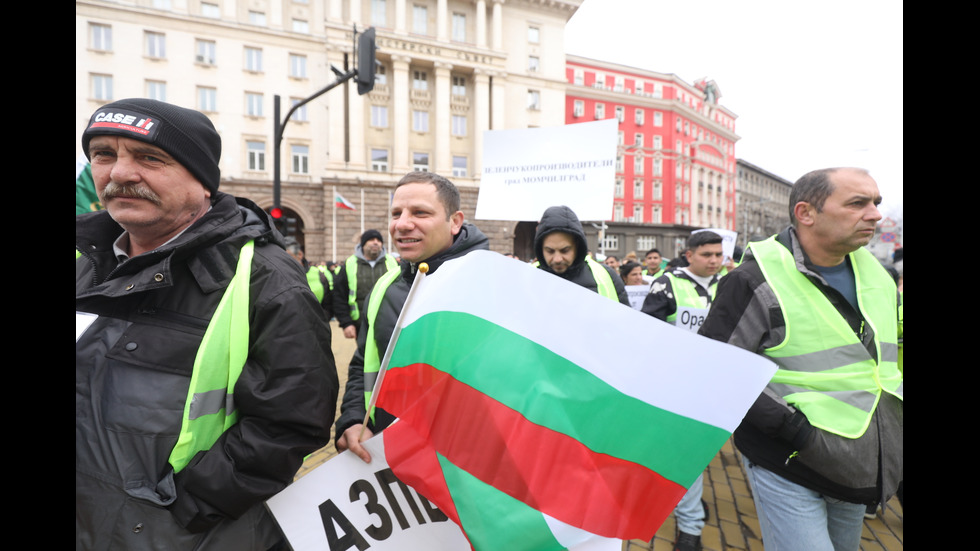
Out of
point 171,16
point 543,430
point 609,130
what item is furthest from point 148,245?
point 171,16

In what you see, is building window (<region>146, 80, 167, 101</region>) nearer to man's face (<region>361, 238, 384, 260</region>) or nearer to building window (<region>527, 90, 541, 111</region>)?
building window (<region>527, 90, 541, 111</region>)

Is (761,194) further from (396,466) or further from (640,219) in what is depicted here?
(396,466)

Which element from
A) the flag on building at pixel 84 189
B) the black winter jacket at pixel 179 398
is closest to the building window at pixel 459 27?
the flag on building at pixel 84 189

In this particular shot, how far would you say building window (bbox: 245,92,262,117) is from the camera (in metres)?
26.0

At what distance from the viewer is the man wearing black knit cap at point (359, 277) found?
21.1 ft

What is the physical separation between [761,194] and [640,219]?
116ft

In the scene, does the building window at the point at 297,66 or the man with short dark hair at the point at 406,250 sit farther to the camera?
the building window at the point at 297,66

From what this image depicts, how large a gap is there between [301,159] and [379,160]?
432cm

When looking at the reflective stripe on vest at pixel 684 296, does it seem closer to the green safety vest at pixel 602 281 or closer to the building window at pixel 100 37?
the green safety vest at pixel 602 281

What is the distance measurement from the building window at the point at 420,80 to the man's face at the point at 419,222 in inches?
1169

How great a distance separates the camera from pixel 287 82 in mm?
26562

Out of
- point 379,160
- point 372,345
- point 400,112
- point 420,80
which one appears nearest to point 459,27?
point 420,80

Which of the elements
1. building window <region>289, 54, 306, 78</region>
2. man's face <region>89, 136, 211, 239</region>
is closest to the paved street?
man's face <region>89, 136, 211, 239</region>

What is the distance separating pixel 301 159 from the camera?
26547 mm
